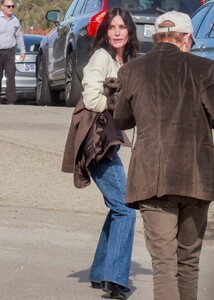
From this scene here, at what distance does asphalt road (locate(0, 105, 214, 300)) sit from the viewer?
6973 millimetres

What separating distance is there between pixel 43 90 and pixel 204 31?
560 cm

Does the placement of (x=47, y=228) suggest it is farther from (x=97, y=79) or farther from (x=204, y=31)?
(x=204, y=31)

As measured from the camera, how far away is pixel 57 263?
299 inches

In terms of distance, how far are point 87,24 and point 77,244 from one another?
23.4 feet

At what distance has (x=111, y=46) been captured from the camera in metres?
6.45

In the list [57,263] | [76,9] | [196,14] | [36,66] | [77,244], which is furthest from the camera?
[36,66]

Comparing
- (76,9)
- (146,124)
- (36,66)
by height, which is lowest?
(36,66)

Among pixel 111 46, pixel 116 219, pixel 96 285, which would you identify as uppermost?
pixel 111 46

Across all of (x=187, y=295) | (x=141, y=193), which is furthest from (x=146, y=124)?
(x=187, y=295)

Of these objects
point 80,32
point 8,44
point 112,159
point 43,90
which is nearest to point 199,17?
point 80,32

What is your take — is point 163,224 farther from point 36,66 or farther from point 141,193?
point 36,66

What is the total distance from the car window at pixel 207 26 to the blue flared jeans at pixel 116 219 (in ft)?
24.5

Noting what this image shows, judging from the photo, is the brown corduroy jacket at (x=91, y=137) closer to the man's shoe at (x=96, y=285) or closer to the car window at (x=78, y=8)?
the man's shoe at (x=96, y=285)

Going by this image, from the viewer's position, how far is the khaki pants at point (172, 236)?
529 centimetres
